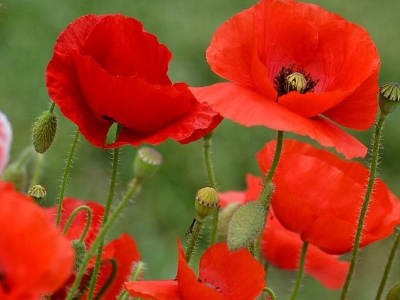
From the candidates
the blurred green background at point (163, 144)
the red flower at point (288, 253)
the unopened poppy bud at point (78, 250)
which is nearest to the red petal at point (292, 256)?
the red flower at point (288, 253)

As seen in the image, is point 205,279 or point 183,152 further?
point 183,152

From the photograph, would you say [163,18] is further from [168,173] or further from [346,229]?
[346,229]

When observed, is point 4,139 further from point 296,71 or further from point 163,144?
point 163,144

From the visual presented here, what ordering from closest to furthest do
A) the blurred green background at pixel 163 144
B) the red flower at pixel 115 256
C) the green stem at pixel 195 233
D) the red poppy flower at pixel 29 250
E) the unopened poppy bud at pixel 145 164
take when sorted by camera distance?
the red poppy flower at pixel 29 250 < the unopened poppy bud at pixel 145 164 < the green stem at pixel 195 233 < the red flower at pixel 115 256 < the blurred green background at pixel 163 144

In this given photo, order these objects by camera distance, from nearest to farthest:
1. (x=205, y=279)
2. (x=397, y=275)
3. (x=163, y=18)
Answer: (x=205, y=279) < (x=397, y=275) < (x=163, y=18)

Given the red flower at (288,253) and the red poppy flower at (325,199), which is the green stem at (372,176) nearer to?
the red poppy flower at (325,199)

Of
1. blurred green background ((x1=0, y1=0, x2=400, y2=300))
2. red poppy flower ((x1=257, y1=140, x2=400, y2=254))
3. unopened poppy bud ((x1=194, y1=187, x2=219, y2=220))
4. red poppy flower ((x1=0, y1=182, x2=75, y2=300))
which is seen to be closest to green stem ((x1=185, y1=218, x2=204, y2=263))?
unopened poppy bud ((x1=194, y1=187, x2=219, y2=220))

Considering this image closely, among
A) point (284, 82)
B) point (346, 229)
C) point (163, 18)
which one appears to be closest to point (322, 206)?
point (346, 229)

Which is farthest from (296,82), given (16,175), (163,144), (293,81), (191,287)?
(163,144)
